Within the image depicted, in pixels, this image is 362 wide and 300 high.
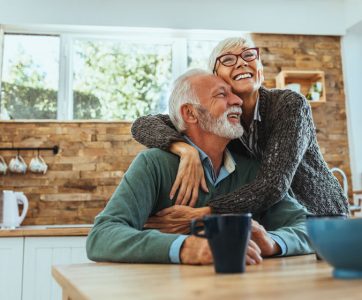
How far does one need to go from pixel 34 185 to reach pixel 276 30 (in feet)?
7.79

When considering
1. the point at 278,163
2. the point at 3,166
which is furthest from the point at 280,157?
the point at 3,166

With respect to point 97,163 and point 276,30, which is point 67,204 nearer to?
point 97,163

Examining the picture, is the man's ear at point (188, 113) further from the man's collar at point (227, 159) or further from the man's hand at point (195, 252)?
the man's hand at point (195, 252)

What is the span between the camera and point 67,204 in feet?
10.9

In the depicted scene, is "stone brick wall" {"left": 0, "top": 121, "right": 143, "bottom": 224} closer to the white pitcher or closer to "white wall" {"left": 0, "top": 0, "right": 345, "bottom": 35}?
the white pitcher

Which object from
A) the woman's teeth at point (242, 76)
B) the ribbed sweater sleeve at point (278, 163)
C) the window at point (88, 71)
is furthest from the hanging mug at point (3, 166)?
the ribbed sweater sleeve at point (278, 163)

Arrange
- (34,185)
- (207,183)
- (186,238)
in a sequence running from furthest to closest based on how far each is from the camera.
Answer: (34,185) < (207,183) < (186,238)

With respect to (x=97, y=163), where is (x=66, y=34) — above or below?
above

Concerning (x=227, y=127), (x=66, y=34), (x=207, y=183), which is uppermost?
(x=66, y=34)

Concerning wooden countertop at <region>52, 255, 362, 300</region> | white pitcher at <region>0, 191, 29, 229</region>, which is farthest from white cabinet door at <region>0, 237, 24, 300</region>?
wooden countertop at <region>52, 255, 362, 300</region>

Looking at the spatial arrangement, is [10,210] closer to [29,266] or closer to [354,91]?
[29,266]

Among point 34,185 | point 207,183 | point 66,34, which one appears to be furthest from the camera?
point 66,34

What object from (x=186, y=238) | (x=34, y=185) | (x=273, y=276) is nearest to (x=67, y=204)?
(x=34, y=185)

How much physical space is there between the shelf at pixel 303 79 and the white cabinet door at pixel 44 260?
6.83ft
